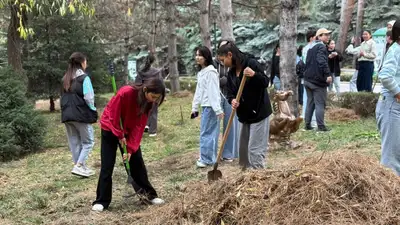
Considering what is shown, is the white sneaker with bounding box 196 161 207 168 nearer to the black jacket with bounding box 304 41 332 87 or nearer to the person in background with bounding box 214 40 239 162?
the person in background with bounding box 214 40 239 162

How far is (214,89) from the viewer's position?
19.4 feet

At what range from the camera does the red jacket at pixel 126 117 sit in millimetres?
4191

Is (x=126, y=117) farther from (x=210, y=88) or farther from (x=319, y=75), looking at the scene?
(x=319, y=75)

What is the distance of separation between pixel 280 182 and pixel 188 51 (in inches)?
1107

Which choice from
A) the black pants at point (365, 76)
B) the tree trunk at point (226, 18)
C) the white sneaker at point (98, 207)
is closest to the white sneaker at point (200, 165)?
the white sneaker at point (98, 207)

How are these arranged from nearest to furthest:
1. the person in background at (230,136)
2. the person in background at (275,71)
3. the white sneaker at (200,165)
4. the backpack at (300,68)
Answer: the white sneaker at (200,165) < the person in background at (230,136) < the backpack at (300,68) < the person in background at (275,71)

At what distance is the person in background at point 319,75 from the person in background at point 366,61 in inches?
121

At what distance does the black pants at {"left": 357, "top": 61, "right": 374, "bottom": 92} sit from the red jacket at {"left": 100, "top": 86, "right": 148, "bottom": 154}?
310 inches

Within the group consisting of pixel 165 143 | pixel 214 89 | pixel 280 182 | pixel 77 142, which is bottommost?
pixel 165 143

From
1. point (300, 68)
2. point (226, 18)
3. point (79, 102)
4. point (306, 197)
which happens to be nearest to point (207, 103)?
point (79, 102)

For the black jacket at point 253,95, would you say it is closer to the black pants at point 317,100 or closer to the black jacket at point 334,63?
the black pants at point 317,100

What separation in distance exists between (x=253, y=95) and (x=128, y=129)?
128 centimetres

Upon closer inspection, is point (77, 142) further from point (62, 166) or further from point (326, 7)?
point (326, 7)

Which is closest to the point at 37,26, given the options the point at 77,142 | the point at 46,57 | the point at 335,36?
the point at 46,57
